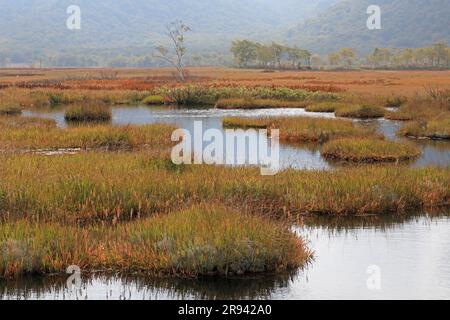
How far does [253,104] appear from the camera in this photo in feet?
204

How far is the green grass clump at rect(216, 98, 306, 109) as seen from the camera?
204 feet

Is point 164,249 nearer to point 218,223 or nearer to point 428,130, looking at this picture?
point 218,223

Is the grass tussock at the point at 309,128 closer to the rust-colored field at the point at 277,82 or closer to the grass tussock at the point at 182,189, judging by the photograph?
the grass tussock at the point at 182,189

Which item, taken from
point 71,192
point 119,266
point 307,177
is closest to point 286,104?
point 307,177

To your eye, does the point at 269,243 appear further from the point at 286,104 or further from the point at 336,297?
the point at 286,104

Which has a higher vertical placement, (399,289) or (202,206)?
(202,206)

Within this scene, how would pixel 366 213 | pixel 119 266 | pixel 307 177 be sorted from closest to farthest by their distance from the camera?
pixel 119 266
pixel 366 213
pixel 307 177

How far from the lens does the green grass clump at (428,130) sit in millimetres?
39434

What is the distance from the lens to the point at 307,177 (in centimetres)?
2203

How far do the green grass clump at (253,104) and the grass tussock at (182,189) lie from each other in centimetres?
3819

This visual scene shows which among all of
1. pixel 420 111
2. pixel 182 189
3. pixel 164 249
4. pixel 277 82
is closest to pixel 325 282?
pixel 164 249

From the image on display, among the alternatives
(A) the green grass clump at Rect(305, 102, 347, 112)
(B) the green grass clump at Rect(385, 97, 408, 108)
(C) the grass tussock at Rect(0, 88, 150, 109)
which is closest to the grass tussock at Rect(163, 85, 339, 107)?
(C) the grass tussock at Rect(0, 88, 150, 109)

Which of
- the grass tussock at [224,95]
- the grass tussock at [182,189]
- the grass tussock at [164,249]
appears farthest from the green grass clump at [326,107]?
the grass tussock at [164,249]
